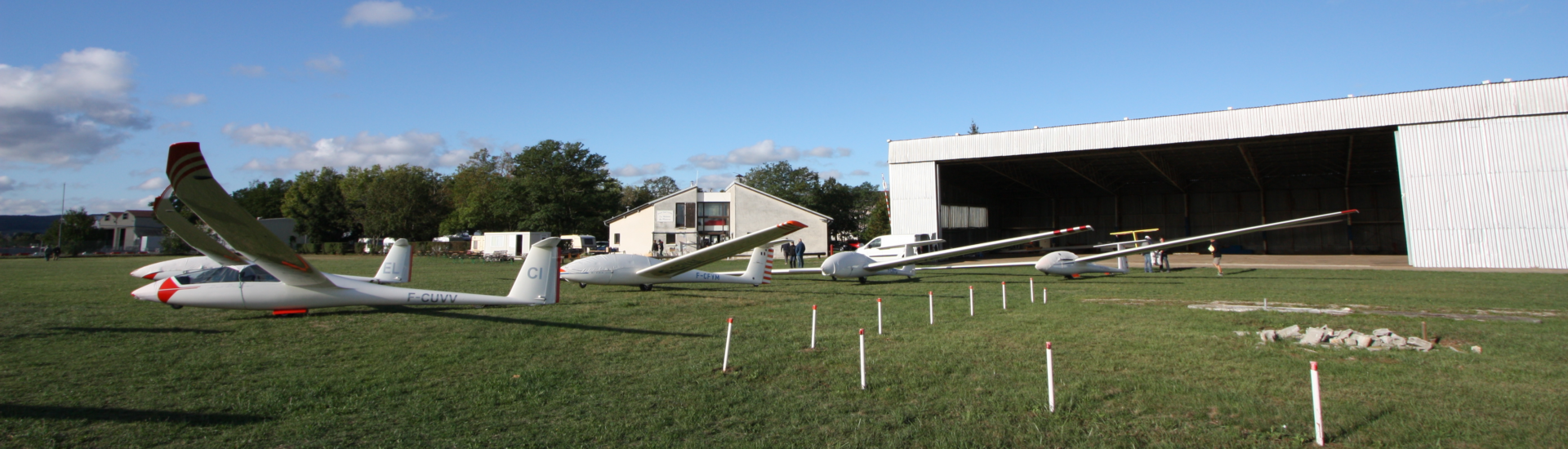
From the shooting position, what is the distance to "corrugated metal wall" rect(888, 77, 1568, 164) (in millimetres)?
22516

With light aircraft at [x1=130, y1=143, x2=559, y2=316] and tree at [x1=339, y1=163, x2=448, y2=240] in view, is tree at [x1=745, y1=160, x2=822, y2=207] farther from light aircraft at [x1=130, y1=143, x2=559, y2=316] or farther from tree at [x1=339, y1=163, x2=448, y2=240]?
light aircraft at [x1=130, y1=143, x2=559, y2=316]

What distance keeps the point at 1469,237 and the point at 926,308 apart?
24.3 metres

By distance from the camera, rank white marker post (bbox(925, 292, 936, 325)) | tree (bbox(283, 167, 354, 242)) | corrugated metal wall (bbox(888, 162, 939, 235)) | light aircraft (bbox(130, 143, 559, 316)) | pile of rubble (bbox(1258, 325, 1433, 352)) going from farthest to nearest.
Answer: tree (bbox(283, 167, 354, 242)) → corrugated metal wall (bbox(888, 162, 939, 235)) → white marker post (bbox(925, 292, 936, 325)) → light aircraft (bbox(130, 143, 559, 316)) → pile of rubble (bbox(1258, 325, 1433, 352))

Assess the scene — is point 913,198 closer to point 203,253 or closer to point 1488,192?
point 1488,192

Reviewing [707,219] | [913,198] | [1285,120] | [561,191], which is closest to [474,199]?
[561,191]

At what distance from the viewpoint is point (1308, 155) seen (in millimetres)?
36094

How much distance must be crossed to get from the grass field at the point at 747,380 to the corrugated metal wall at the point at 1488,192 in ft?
52.0

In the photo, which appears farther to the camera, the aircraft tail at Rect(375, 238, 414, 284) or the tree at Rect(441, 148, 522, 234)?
the tree at Rect(441, 148, 522, 234)

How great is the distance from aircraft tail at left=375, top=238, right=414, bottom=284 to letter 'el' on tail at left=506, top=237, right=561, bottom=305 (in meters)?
7.98

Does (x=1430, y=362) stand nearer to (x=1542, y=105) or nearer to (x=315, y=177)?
(x=1542, y=105)

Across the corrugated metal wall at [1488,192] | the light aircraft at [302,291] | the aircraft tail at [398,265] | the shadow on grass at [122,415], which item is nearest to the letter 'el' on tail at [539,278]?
the light aircraft at [302,291]

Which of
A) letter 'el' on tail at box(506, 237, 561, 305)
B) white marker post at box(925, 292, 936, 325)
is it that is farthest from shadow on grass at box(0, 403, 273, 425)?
white marker post at box(925, 292, 936, 325)

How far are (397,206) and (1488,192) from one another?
76.1 meters

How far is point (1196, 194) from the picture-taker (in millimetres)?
49688
